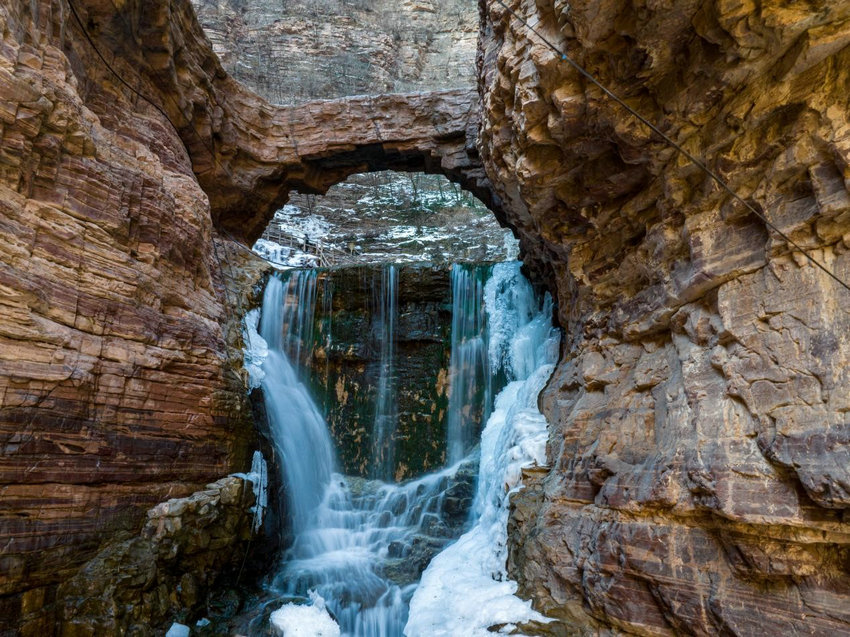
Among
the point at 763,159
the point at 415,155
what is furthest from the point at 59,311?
the point at 415,155

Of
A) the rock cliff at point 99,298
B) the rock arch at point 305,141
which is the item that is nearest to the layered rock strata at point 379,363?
the rock arch at point 305,141

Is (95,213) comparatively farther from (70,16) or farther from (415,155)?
(415,155)

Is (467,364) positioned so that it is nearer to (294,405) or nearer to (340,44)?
(294,405)

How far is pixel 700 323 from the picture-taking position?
4766 mm

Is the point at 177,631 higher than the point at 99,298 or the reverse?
the reverse

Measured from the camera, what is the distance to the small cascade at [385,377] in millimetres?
11578

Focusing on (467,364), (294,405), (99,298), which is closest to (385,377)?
(467,364)

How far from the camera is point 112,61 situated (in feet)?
27.3

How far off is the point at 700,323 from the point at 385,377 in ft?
27.8

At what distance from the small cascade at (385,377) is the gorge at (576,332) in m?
3.54

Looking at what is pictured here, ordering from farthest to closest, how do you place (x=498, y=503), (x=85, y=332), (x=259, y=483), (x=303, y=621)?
(x=259, y=483)
(x=498, y=503)
(x=303, y=621)
(x=85, y=332)

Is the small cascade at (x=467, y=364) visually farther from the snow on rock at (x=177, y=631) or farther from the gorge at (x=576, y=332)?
the snow on rock at (x=177, y=631)

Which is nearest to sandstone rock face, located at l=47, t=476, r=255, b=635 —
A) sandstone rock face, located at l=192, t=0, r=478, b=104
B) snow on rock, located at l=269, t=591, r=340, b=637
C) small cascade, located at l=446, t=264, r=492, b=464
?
snow on rock, located at l=269, t=591, r=340, b=637

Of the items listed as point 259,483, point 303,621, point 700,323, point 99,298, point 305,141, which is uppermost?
point 305,141
